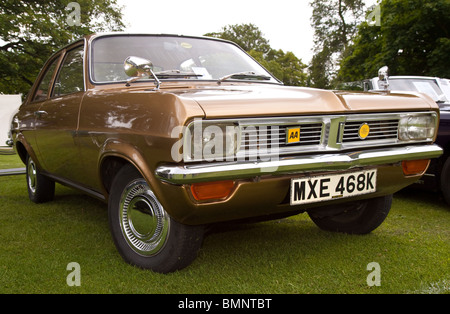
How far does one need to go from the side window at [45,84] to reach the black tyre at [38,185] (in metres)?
0.76

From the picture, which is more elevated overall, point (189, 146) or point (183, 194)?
point (189, 146)

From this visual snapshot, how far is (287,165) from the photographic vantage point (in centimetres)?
237

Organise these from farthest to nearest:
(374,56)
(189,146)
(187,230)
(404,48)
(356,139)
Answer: (374,56) → (404,48) → (356,139) → (187,230) → (189,146)

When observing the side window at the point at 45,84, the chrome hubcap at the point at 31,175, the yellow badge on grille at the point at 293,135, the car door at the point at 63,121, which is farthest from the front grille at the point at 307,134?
the chrome hubcap at the point at 31,175

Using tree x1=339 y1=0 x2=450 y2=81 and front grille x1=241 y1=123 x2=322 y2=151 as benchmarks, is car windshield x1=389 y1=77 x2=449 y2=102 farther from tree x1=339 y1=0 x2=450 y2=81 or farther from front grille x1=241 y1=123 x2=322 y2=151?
tree x1=339 y1=0 x2=450 y2=81

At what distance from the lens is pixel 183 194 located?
221cm

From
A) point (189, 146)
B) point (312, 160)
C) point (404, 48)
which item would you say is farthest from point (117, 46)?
point (404, 48)

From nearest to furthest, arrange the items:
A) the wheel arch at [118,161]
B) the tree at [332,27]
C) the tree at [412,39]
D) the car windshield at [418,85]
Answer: the wheel arch at [118,161], the car windshield at [418,85], the tree at [412,39], the tree at [332,27]

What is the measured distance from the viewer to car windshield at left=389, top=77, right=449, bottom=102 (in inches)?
237

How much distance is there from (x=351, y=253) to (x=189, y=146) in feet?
5.57

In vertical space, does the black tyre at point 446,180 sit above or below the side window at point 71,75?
below

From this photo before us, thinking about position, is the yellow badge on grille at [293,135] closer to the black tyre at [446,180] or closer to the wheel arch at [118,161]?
the wheel arch at [118,161]

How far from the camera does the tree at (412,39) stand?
56.5ft
